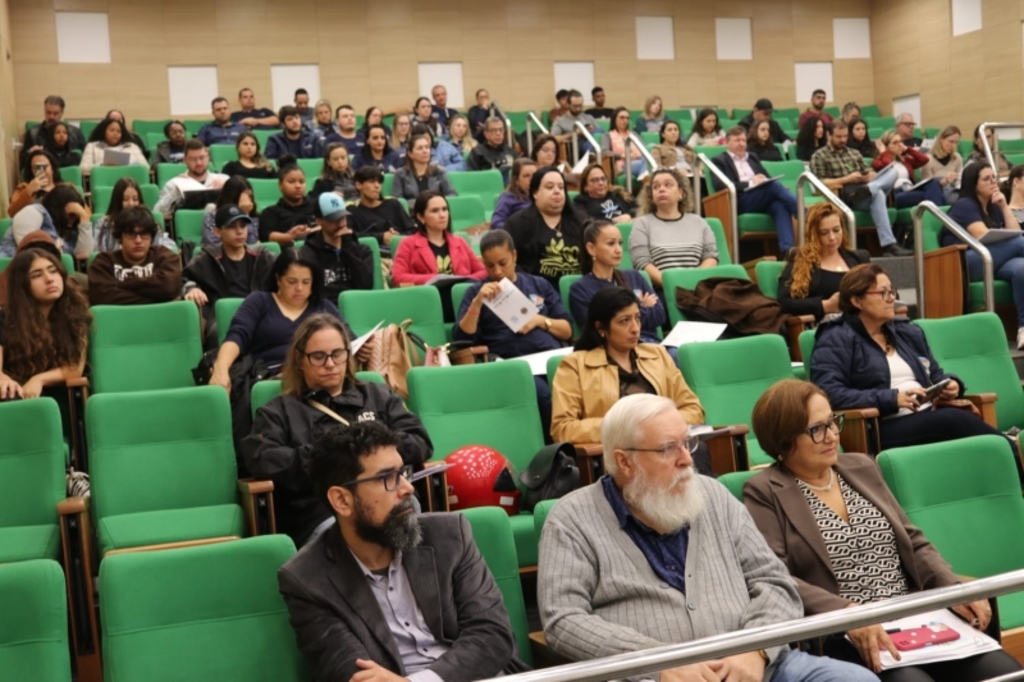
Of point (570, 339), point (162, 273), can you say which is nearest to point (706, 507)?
point (570, 339)

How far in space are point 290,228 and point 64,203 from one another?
3.67 feet

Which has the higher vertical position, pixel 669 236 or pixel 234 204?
pixel 234 204

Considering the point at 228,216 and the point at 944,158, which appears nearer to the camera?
the point at 228,216

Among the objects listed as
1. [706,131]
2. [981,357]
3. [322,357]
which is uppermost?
[706,131]

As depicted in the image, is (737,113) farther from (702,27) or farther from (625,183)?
(625,183)

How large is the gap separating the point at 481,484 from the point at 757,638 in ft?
5.92

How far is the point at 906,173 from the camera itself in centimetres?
805

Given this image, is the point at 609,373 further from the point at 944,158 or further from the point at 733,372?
the point at 944,158

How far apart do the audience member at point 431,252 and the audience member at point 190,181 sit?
6.70 feet

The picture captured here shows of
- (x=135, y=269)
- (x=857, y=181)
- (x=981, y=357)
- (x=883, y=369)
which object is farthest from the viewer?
(x=857, y=181)

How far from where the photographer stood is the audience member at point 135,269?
4891 millimetres

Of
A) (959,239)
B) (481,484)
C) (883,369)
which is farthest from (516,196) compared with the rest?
(481,484)

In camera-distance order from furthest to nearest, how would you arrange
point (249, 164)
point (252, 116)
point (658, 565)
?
point (252, 116) → point (249, 164) → point (658, 565)

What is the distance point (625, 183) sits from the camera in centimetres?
868
